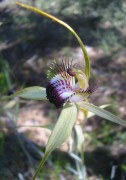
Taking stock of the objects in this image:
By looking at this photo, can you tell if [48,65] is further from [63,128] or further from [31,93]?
[63,128]

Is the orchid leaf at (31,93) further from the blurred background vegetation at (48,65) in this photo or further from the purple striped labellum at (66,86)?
the blurred background vegetation at (48,65)

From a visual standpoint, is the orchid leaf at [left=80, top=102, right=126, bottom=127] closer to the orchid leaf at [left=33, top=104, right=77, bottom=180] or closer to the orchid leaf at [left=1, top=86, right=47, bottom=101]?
the orchid leaf at [left=33, top=104, right=77, bottom=180]

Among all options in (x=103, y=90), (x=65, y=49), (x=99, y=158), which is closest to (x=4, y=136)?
(x=99, y=158)

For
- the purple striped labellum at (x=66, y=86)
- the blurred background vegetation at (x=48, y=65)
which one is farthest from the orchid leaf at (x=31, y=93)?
the blurred background vegetation at (x=48, y=65)

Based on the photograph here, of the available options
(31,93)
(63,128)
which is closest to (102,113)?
(63,128)

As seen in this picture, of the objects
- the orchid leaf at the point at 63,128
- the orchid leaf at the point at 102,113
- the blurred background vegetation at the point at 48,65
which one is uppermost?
the orchid leaf at the point at 102,113

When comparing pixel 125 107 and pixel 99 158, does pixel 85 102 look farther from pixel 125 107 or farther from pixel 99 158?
pixel 125 107
